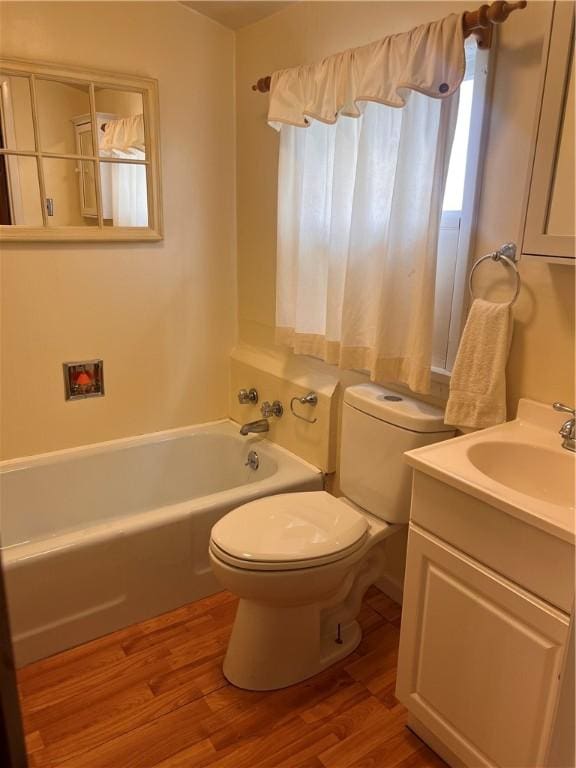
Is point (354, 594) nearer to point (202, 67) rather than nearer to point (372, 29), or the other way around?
point (372, 29)

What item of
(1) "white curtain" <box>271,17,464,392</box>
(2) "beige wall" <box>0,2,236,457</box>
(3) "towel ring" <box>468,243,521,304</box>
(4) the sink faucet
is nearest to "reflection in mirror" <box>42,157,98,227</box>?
(2) "beige wall" <box>0,2,236,457</box>

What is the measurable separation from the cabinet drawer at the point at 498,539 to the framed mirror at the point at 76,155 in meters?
1.70

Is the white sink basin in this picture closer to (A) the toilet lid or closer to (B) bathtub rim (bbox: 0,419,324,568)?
(A) the toilet lid

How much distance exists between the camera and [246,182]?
2590 millimetres

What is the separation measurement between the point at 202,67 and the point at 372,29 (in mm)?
904

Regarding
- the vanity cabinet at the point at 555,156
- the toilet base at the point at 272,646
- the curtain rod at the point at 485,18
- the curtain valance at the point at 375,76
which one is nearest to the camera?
the vanity cabinet at the point at 555,156

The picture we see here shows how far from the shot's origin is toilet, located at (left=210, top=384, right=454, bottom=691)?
1.64 metres

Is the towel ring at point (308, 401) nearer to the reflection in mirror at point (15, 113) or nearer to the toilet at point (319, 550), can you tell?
the toilet at point (319, 550)

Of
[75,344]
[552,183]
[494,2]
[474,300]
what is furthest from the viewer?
[75,344]

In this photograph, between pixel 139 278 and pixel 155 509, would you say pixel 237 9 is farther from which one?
pixel 155 509

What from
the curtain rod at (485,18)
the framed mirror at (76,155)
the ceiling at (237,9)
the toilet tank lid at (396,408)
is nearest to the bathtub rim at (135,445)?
the toilet tank lid at (396,408)

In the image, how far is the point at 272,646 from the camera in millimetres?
1757

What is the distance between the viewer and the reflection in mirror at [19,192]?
2.12 meters

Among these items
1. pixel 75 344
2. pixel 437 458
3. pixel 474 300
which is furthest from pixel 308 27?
pixel 437 458
